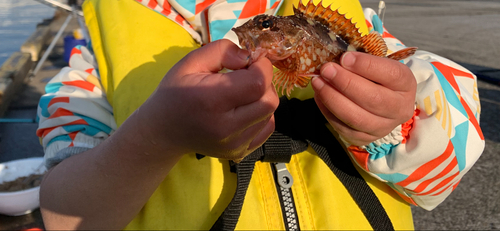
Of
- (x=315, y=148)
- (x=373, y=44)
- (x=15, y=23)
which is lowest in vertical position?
(x=15, y=23)

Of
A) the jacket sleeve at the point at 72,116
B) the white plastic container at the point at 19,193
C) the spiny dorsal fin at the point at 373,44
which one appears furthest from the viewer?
the white plastic container at the point at 19,193

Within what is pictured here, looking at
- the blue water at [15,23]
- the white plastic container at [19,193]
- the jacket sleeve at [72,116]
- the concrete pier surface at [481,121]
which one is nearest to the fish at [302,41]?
the jacket sleeve at [72,116]

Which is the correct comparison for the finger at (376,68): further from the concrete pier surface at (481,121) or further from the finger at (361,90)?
the concrete pier surface at (481,121)

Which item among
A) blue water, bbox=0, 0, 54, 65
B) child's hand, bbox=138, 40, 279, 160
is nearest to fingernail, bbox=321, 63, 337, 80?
child's hand, bbox=138, 40, 279, 160

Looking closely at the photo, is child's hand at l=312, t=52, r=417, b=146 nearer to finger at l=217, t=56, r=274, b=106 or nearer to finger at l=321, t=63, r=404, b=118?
finger at l=321, t=63, r=404, b=118

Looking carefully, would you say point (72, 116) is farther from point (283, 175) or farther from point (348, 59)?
point (348, 59)

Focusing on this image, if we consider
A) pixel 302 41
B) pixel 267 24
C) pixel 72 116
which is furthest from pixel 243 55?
pixel 72 116
